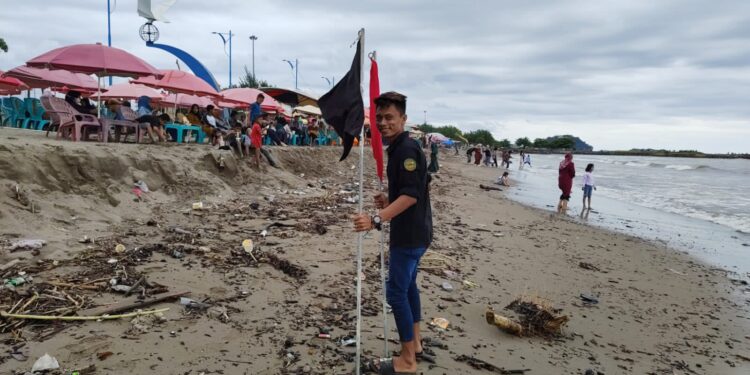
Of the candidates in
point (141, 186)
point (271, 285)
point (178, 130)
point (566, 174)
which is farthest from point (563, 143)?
point (271, 285)

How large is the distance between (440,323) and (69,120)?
920 centimetres

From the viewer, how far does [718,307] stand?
5.85 metres

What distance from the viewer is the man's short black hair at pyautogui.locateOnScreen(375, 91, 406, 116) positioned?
9.77 feet

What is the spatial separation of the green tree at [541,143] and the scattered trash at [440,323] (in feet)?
480

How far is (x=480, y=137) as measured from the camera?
131 metres

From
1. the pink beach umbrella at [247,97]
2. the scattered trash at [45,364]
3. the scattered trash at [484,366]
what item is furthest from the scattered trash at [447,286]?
the pink beach umbrella at [247,97]

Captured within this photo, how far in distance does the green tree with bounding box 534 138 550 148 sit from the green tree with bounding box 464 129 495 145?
20054 millimetres

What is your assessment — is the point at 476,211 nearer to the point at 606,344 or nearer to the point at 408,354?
the point at 606,344

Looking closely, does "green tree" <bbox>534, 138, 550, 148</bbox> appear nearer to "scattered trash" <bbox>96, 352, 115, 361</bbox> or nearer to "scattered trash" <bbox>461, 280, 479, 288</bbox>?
"scattered trash" <bbox>461, 280, 479, 288</bbox>

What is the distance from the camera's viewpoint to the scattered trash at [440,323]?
4141mm

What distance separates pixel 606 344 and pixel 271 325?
3.18 metres

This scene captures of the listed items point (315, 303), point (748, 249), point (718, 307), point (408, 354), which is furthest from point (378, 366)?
point (748, 249)

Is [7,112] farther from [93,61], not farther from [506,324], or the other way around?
[506,324]

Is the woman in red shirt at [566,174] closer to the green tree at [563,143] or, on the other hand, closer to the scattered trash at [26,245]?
the scattered trash at [26,245]
